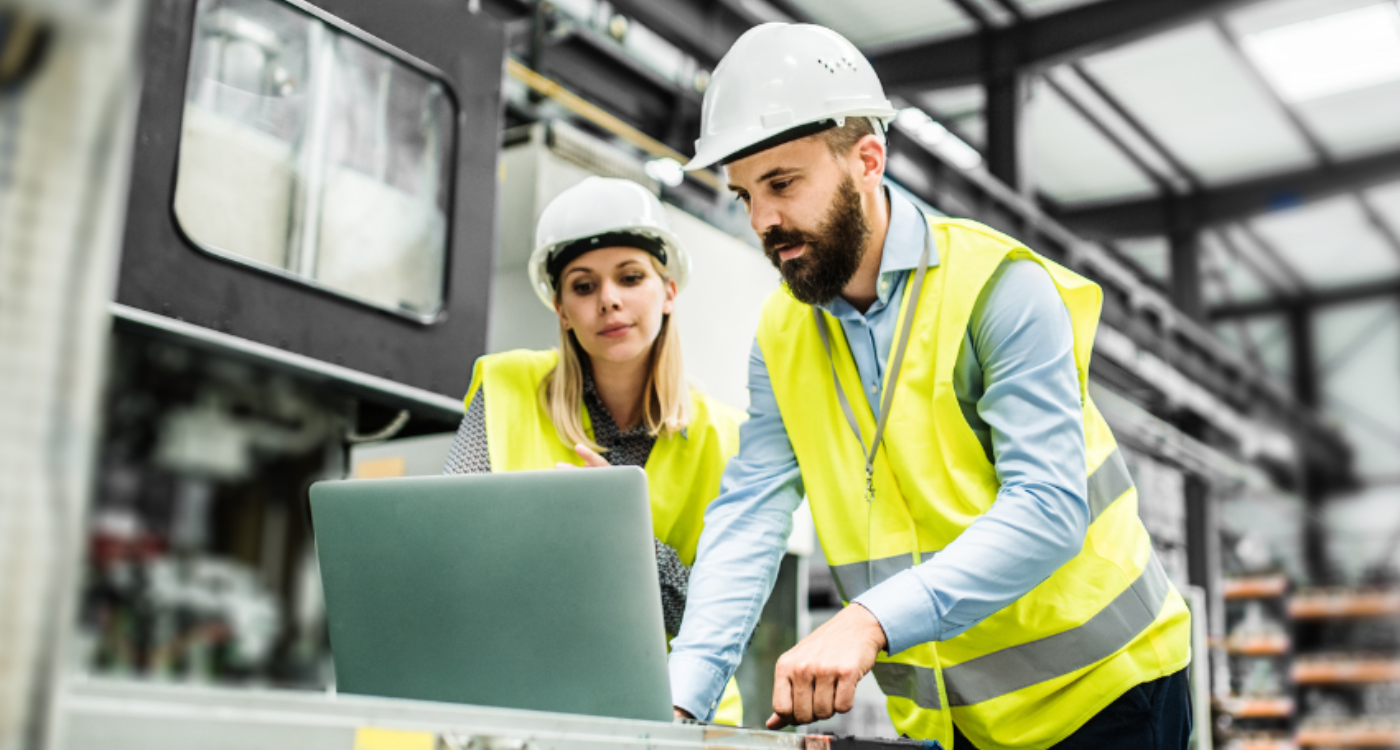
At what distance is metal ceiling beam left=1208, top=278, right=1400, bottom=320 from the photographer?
35.1ft

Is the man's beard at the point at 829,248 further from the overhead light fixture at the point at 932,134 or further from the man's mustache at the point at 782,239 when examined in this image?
the overhead light fixture at the point at 932,134

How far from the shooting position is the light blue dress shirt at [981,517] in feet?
4.03

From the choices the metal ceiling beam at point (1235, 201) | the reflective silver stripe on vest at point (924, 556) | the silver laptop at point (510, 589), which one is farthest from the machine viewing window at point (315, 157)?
the metal ceiling beam at point (1235, 201)

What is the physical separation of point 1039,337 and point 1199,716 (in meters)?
2.12

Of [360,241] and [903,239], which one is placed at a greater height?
[360,241]

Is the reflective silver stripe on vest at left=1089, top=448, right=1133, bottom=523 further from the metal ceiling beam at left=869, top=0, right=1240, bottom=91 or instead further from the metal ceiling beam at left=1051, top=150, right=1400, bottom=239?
the metal ceiling beam at left=1051, top=150, right=1400, bottom=239

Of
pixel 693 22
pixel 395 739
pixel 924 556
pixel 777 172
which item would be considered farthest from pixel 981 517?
pixel 693 22

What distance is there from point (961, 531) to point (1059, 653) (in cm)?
18

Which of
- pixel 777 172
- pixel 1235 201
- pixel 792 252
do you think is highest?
pixel 1235 201

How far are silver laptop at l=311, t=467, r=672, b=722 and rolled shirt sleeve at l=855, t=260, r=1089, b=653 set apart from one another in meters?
0.33

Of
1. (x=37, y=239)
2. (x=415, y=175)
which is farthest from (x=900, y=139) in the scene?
(x=37, y=239)

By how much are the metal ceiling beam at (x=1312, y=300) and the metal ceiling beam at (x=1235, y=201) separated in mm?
2737

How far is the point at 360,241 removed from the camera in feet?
7.13

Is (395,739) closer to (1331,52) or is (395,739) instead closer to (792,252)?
(792,252)
